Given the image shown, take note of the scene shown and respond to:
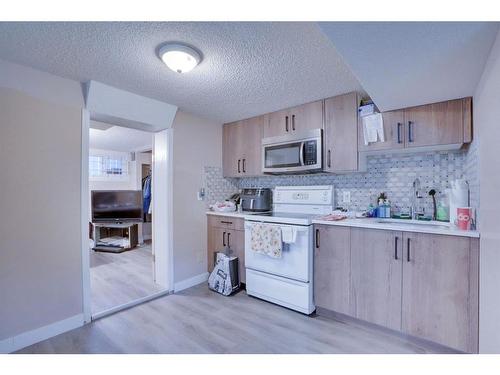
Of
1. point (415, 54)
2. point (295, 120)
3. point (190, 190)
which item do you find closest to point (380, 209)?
point (295, 120)

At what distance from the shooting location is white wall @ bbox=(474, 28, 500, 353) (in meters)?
1.15

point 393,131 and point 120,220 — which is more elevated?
point 393,131

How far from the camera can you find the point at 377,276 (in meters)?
1.97

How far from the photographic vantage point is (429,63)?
4.40 feet

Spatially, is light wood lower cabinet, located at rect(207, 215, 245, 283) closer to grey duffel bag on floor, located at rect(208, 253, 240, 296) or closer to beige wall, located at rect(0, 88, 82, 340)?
grey duffel bag on floor, located at rect(208, 253, 240, 296)

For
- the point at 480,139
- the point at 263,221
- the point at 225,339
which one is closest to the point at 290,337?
the point at 225,339

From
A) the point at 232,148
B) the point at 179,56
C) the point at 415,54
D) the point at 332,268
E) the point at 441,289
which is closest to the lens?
the point at 415,54

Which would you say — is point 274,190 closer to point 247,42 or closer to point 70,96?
point 247,42

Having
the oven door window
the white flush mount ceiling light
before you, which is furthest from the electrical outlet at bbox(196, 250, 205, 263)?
the white flush mount ceiling light

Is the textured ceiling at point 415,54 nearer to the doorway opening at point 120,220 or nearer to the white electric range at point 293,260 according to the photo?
the white electric range at point 293,260

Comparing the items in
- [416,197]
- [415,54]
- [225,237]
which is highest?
[415,54]

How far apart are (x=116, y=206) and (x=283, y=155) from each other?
380cm

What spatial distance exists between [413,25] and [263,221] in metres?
1.88

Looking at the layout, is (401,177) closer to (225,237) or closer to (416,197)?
(416,197)
